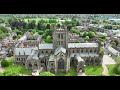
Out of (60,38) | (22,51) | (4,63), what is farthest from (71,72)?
(4,63)

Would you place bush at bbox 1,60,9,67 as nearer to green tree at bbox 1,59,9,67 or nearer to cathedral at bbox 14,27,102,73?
green tree at bbox 1,59,9,67

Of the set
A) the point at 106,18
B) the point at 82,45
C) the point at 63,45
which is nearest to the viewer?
the point at 63,45

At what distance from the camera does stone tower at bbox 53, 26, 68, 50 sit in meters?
12.5

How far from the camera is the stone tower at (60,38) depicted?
12.5 meters

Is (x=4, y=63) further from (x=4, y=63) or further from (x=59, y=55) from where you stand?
(x=59, y=55)

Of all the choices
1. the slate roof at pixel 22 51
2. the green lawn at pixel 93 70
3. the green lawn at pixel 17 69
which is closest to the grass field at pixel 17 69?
the green lawn at pixel 17 69

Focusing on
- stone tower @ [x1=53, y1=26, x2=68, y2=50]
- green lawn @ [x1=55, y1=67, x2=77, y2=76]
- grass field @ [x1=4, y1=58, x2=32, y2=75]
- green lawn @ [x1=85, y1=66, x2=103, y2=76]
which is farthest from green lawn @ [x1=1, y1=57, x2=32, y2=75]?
green lawn @ [x1=85, y1=66, x2=103, y2=76]

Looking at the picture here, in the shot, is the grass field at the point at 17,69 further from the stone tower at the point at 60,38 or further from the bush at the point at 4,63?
the stone tower at the point at 60,38
